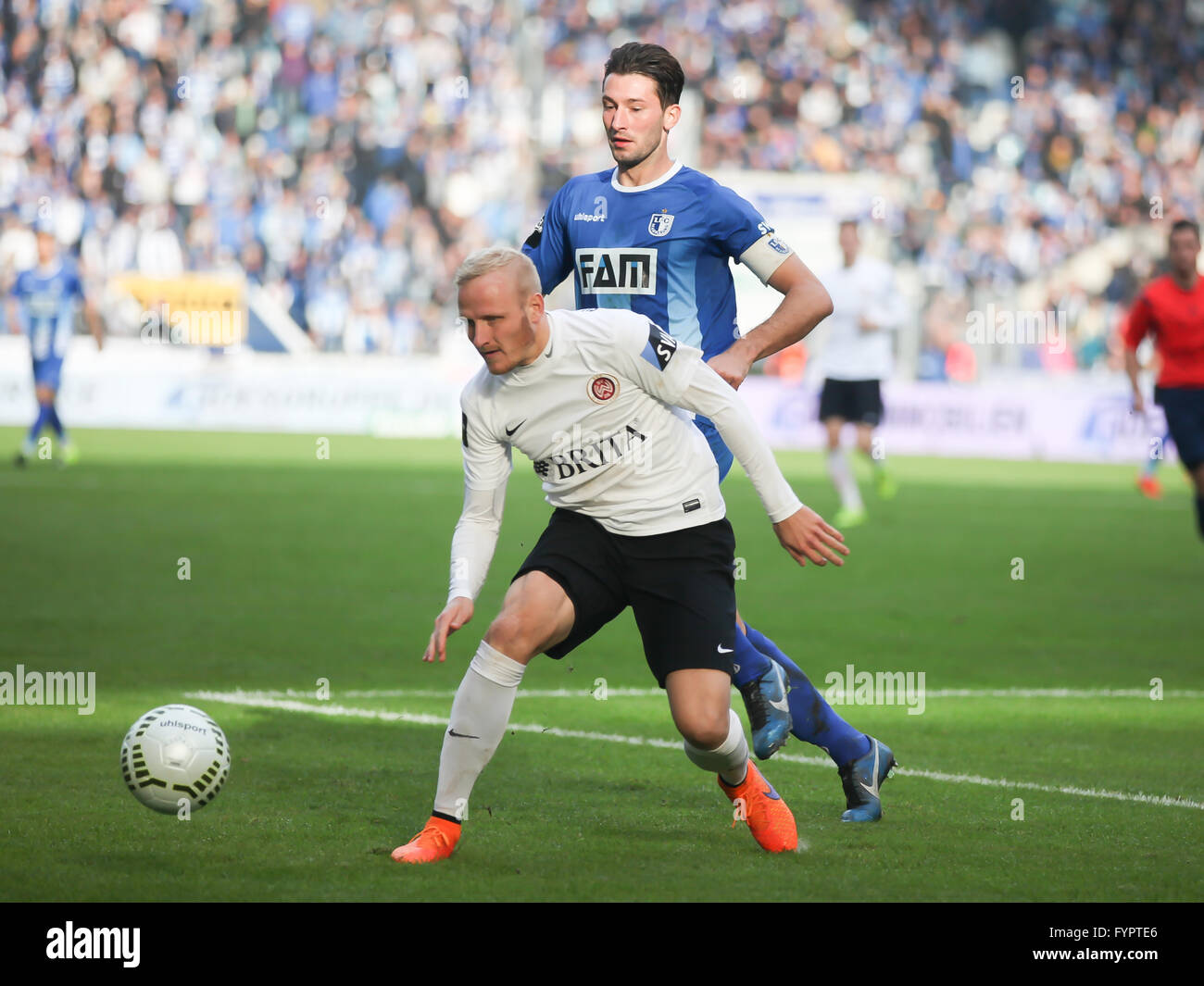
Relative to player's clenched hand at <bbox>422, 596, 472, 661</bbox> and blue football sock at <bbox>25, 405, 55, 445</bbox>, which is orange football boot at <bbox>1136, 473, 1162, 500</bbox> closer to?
blue football sock at <bbox>25, 405, 55, 445</bbox>

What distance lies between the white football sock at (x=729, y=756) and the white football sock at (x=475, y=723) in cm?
57

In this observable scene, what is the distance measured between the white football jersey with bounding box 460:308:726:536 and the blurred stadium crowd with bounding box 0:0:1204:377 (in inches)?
823

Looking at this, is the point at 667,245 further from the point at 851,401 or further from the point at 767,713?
the point at 851,401

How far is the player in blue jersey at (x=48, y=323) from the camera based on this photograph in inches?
718

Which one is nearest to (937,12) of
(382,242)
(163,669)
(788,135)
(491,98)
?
(788,135)

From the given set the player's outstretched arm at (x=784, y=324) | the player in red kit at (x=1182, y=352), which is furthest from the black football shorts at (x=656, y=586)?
the player in red kit at (x=1182, y=352)

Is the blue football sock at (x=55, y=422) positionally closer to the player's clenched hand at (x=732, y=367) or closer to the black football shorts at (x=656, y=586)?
the black football shorts at (x=656, y=586)

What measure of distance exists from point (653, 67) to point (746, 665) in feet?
6.32

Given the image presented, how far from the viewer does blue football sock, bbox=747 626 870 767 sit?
5465 mm

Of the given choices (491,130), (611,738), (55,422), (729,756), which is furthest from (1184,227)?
(491,130)

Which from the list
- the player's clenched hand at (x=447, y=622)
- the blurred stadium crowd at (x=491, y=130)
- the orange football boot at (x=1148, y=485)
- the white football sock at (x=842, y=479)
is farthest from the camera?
the blurred stadium crowd at (x=491, y=130)

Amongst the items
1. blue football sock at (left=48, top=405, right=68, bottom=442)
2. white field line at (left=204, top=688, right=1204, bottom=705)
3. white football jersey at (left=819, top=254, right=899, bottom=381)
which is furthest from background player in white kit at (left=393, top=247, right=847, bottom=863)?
blue football sock at (left=48, top=405, right=68, bottom=442)

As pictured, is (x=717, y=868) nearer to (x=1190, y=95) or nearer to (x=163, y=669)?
(x=163, y=669)

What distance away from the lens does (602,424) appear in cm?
494
